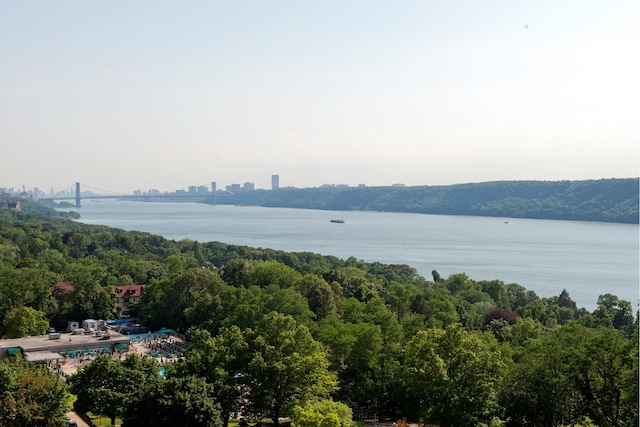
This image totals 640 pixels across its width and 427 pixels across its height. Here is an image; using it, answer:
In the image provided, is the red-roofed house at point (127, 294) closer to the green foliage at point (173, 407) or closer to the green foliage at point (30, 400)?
the green foliage at point (30, 400)

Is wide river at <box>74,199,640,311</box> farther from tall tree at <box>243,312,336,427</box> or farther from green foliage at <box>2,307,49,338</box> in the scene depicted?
green foliage at <box>2,307,49,338</box>

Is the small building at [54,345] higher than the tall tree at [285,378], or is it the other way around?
the tall tree at [285,378]

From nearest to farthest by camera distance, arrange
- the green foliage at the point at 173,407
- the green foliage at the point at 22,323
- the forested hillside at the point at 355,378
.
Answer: the green foliage at the point at 173,407, the forested hillside at the point at 355,378, the green foliage at the point at 22,323

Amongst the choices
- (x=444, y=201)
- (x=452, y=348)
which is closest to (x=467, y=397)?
(x=452, y=348)

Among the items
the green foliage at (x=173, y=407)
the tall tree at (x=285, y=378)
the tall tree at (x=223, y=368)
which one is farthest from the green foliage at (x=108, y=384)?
the tall tree at (x=285, y=378)

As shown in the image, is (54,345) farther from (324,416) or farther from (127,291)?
(324,416)

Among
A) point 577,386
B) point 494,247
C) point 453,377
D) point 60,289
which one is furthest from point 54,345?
point 494,247

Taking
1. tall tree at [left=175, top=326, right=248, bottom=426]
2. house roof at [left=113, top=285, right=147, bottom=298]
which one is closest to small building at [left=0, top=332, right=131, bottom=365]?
house roof at [left=113, top=285, right=147, bottom=298]

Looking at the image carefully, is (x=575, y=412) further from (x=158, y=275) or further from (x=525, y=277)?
(x=525, y=277)
